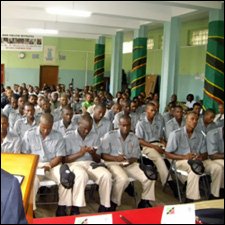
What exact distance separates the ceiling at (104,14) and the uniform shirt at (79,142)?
1317mm

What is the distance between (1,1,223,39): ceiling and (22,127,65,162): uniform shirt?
1242 millimetres

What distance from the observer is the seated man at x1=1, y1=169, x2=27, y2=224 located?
1.19 metres

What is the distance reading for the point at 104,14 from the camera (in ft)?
18.3

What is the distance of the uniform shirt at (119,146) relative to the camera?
14.5ft

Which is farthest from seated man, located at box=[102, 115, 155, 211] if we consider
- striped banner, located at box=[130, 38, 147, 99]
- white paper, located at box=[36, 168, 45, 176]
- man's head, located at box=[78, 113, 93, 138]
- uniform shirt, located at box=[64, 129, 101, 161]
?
striped banner, located at box=[130, 38, 147, 99]

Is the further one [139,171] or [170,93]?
[170,93]

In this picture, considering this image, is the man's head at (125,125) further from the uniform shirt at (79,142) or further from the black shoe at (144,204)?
the black shoe at (144,204)

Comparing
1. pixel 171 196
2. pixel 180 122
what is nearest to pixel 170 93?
pixel 180 122

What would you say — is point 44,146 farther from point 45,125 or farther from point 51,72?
point 51,72

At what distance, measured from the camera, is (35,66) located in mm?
14711

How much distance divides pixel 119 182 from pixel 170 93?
4.63 m

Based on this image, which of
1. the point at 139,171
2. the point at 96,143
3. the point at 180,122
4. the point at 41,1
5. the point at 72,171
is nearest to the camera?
the point at 72,171

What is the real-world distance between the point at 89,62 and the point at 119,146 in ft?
33.4

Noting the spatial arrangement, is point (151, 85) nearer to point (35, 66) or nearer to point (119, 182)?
point (35, 66)
